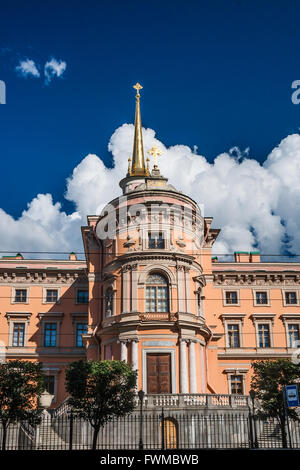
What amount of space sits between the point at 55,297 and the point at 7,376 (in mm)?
20996

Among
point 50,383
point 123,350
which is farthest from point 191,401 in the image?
point 50,383

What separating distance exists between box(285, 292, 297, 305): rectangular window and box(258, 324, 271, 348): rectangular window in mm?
3108

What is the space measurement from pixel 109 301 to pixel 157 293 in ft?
12.7

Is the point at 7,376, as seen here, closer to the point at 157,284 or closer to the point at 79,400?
the point at 79,400

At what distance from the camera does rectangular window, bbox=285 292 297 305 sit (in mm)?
51000

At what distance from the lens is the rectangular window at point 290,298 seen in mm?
51000

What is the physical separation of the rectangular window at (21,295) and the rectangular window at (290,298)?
23.9m

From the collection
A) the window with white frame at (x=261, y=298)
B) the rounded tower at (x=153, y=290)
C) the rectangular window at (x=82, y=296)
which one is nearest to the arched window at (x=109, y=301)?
the rounded tower at (x=153, y=290)

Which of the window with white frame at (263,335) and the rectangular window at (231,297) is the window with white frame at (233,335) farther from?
the rectangular window at (231,297)

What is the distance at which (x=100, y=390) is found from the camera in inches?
1171

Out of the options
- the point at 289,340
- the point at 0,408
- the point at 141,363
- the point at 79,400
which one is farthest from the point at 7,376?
the point at 289,340

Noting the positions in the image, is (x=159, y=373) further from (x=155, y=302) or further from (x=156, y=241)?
(x=156, y=241)

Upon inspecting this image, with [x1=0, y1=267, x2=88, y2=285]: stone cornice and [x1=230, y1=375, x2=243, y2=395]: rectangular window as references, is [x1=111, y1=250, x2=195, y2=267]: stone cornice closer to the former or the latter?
[x1=0, y1=267, x2=88, y2=285]: stone cornice

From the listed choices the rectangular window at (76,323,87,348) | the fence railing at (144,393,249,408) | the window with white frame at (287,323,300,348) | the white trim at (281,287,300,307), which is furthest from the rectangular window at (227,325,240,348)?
the fence railing at (144,393,249,408)
